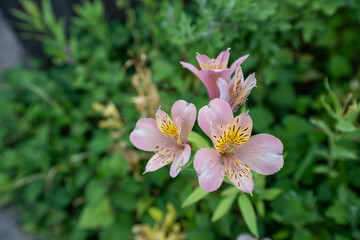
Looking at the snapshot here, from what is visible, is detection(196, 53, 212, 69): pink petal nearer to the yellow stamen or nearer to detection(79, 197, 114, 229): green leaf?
the yellow stamen

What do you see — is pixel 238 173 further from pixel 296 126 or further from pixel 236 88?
pixel 296 126

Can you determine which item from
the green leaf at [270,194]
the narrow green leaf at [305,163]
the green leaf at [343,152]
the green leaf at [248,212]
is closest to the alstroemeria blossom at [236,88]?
the green leaf at [248,212]

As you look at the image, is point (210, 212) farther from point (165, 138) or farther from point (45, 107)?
point (45, 107)

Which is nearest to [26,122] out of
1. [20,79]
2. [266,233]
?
[20,79]

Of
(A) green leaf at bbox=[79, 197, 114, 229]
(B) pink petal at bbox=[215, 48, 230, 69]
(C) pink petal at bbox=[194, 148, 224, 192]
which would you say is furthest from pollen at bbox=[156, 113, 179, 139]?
(A) green leaf at bbox=[79, 197, 114, 229]

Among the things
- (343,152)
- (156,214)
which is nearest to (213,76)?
(343,152)

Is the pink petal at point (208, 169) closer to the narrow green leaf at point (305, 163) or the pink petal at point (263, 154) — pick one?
the pink petal at point (263, 154)
